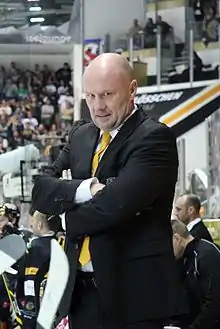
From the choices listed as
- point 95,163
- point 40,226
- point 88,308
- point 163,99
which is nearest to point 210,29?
point 163,99

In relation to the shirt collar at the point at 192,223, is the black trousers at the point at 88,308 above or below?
above

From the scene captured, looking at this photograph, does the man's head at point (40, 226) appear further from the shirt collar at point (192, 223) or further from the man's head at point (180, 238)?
the shirt collar at point (192, 223)

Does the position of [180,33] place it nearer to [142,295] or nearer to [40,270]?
[40,270]

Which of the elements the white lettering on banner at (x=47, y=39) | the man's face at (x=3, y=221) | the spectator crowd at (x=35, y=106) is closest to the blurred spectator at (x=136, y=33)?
the spectator crowd at (x=35, y=106)

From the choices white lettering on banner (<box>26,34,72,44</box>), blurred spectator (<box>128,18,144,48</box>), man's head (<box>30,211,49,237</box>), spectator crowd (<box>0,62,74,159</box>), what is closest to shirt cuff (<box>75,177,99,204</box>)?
man's head (<box>30,211,49,237</box>)

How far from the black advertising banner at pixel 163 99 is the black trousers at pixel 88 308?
637cm

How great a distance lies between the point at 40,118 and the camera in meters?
8.18

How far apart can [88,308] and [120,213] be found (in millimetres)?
244

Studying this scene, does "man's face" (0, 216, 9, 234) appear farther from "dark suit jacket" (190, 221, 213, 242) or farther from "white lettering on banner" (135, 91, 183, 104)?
"white lettering on banner" (135, 91, 183, 104)

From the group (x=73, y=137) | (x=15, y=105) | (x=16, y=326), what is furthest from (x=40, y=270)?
(x=15, y=105)

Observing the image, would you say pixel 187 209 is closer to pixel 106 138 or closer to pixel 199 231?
pixel 199 231

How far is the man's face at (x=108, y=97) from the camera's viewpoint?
69.6 inches

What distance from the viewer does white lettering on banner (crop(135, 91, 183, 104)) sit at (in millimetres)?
8334

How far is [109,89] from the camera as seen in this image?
1.77 meters
